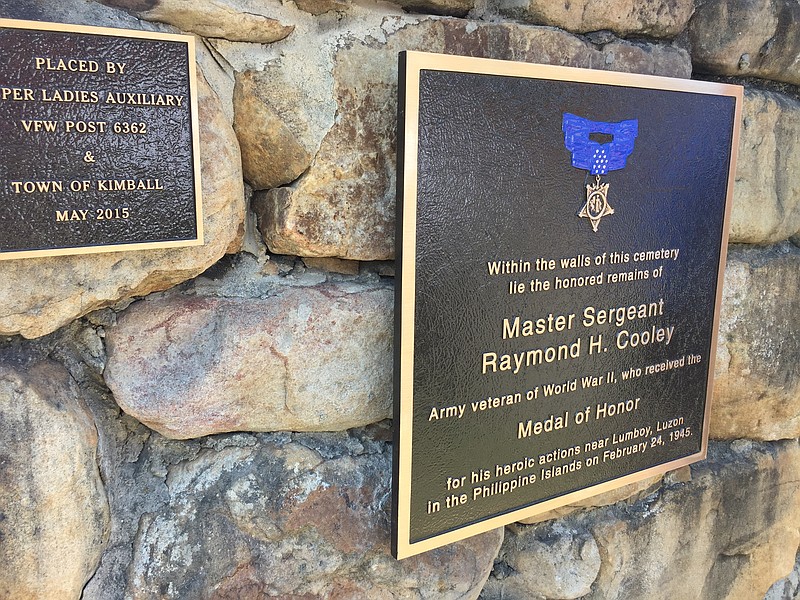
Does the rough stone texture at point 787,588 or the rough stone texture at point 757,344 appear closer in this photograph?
the rough stone texture at point 757,344

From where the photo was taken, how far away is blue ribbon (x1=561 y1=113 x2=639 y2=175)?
4.36 ft

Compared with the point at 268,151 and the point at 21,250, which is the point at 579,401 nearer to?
the point at 268,151

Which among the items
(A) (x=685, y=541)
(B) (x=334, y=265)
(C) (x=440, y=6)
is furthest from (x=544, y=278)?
(A) (x=685, y=541)

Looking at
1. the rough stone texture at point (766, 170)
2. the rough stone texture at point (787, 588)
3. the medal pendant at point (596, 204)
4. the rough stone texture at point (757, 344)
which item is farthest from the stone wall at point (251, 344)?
the rough stone texture at point (787, 588)

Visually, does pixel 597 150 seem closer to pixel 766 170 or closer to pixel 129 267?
pixel 766 170

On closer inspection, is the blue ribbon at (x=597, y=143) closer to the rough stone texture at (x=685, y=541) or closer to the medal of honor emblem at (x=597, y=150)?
Answer: the medal of honor emblem at (x=597, y=150)

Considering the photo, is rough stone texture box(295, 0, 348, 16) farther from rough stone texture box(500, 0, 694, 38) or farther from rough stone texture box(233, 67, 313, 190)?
rough stone texture box(500, 0, 694, 38)

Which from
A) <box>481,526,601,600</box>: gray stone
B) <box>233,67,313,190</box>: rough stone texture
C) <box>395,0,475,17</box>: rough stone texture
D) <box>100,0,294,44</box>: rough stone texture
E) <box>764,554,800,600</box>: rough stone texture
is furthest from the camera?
<box>764,554,800,600</box>: rough stone texture

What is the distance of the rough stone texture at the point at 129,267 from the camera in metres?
1.07

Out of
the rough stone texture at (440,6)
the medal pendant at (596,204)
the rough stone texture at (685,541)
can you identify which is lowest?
the rough stone texture at (685,541)

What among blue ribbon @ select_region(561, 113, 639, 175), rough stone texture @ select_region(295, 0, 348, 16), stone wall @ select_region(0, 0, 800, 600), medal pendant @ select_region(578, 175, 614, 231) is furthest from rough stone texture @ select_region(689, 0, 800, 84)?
rough stone texture @ select_region(295, 0, 348, 16)

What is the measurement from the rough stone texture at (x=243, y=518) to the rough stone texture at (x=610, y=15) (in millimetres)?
945

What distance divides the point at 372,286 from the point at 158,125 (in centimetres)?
50

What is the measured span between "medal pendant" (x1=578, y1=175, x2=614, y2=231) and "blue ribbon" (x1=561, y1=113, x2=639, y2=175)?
3 centimetres
